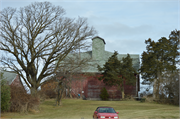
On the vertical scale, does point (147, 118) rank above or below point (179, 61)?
below

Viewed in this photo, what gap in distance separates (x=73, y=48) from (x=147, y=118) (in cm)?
1709

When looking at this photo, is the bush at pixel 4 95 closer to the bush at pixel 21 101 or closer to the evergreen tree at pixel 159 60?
the bush at pixel 21 101

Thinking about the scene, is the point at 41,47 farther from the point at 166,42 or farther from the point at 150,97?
the point at 166,42

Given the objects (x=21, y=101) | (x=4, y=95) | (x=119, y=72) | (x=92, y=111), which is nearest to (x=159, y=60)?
(x=119, y=72)

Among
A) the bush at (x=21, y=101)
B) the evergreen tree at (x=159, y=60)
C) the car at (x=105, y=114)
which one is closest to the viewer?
the car at (x=105, y=114)

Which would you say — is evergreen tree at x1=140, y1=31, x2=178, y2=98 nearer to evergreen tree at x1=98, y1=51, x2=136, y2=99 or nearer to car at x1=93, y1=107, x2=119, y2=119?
evergreen tree at x1=98, y1=51, x2=136, y2=99

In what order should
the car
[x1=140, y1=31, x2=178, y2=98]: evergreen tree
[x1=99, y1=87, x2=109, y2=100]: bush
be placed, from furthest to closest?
[x1=99, y1=87, x2=109, y2=100]: bush
[x1=140, y1=31, x2=178, y2=98]: evergreen tree
the car

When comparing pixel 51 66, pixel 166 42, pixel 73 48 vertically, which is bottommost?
pixel 51 66

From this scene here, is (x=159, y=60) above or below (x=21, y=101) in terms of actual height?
above

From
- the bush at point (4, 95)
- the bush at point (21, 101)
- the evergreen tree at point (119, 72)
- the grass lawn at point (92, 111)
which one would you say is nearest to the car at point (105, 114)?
the grass lawn at point (92, 111)

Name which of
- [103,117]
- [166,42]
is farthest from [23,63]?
[166,42]

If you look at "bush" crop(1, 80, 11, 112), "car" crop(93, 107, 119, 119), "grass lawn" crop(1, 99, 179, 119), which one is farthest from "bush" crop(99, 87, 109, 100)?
"car" crop(93, 107, 119, 119)

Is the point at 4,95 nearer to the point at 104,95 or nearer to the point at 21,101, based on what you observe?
the point at 21,101

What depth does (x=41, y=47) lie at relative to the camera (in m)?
32.1
